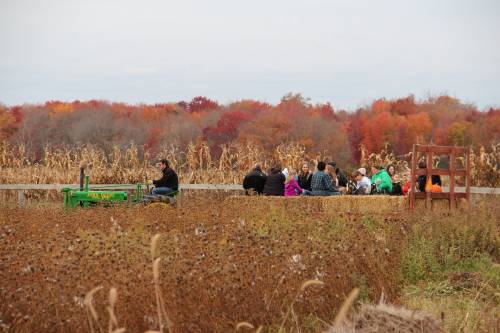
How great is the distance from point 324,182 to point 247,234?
1035cm

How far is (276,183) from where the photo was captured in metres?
21.2

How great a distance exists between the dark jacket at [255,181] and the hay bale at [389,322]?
15488 millimetres

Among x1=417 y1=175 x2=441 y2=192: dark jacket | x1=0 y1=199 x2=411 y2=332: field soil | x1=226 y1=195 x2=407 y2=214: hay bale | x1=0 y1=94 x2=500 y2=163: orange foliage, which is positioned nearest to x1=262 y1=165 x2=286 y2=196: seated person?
x1=226 y1=195 x2=407 y2=214: hay bale

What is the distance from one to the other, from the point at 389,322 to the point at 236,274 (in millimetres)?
1984

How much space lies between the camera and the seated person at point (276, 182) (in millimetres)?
21125

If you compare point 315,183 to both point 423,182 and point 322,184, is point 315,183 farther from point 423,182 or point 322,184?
point 423,182

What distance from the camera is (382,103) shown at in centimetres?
9388

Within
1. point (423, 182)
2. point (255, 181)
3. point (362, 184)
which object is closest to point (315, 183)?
point (362, 184)

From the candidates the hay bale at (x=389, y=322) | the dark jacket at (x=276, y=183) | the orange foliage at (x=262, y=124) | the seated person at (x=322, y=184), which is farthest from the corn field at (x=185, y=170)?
the orange foliage at (x=262, y=124)

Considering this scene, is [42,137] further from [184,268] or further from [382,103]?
[184,268]

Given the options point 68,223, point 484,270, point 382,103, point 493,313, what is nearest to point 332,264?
point 493,313

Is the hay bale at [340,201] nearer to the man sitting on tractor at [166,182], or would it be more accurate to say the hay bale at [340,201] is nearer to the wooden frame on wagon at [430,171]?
the wooden frame on wagon at [430,171]

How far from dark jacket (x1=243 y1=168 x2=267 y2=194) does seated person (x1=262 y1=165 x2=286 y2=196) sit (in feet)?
2.63

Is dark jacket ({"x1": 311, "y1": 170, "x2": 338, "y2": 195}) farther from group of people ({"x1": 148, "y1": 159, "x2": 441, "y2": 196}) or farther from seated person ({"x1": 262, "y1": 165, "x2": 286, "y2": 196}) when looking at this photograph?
seated person ({"x1": 262, "y1": 165, "x2": 286, "y2": 196})
